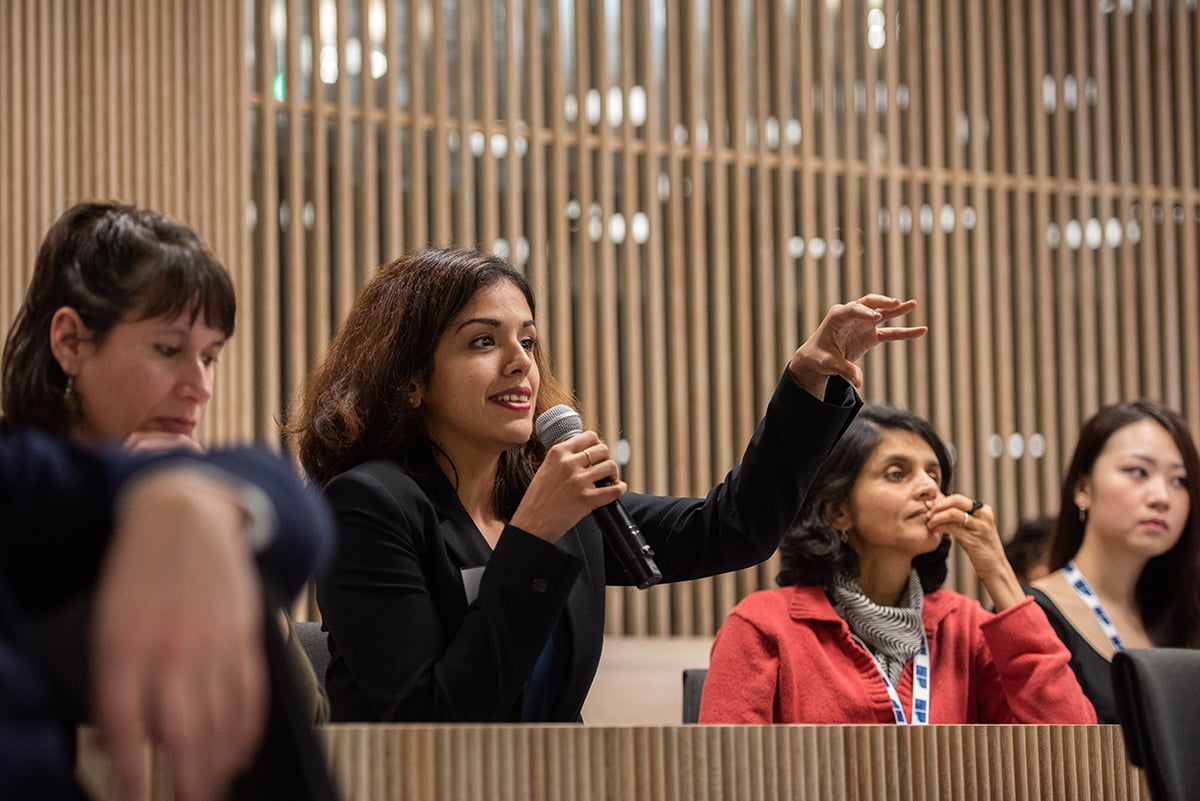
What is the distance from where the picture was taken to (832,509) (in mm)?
3064

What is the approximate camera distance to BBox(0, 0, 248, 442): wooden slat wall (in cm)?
427

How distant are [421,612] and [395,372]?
44 cm

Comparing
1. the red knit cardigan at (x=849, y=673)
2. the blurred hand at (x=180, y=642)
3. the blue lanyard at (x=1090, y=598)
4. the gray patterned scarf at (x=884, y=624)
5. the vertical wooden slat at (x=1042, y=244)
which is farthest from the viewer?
the vertical wooden slat at (x=1042, y=244)

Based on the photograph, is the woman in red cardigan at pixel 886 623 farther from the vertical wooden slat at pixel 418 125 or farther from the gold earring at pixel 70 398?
the vertical wooden slat at pixel 418 125

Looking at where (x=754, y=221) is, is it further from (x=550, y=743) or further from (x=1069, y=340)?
(x=550, y=743)

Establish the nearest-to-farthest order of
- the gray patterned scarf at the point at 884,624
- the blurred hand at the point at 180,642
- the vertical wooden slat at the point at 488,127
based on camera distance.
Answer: the blurred hand at the point at 180,642 → the gray patterned scarf at the point at 884,624 → the vertical wooden slat at the point at 488,127

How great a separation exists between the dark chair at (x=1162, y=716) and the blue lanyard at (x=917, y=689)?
35.3 inches

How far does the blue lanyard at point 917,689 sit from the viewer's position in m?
2.73

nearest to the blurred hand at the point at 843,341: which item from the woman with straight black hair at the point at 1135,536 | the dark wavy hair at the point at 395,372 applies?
the dark wavy hair at the point at 395,372

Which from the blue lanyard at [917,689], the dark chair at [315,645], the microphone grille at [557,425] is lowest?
the blue lanyard at [917,689]

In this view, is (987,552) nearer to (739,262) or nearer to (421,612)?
(421,612)

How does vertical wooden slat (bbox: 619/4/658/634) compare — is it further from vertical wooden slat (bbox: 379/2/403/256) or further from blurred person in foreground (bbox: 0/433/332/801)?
blurred person in foreground (bbox: 0/433/332/801)

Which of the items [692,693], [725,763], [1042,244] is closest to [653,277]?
[1042,244]

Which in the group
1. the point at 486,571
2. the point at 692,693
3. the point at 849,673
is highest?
the point at 486,571
